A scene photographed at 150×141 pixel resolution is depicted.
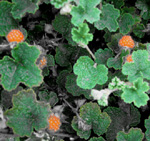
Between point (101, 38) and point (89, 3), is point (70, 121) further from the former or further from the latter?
point (89, 3)

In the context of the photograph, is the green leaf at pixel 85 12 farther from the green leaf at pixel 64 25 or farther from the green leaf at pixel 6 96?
the green leaf at pixel 6 96

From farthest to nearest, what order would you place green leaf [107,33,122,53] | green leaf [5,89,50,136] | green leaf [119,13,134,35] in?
green leaf [119,13,134,35] < green leaf [107,33,122,53] < green leaf [5,89,50,136]

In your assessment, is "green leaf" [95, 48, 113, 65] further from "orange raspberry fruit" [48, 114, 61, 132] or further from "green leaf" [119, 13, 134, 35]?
"orange raspberry fruit" [48, 114, 61, 132]

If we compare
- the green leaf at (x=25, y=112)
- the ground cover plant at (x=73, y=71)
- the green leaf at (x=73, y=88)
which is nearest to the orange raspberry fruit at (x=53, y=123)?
the ground cover plant at (x=73, y=71)

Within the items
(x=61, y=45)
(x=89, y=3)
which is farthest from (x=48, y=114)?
(x=89, y=3)

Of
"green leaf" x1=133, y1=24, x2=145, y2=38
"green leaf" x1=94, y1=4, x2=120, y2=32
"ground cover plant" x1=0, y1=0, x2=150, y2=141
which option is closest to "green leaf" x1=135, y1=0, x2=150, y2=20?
"ground cover plant" x1=0, y1=0, x2=150, y2=141

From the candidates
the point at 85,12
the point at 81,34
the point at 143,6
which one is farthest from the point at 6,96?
the point at 143,6
